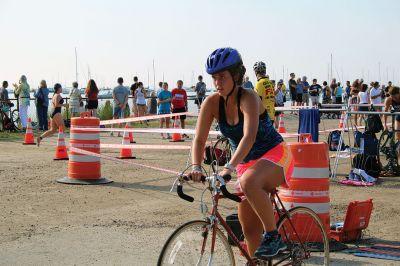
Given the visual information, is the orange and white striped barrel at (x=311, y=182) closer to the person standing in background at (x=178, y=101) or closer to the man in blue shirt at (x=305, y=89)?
the person standing in background at (x=178, y=101)

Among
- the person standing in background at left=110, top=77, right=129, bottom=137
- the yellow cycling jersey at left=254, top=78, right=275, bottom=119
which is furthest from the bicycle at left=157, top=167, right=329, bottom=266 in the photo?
the person standing in background at left=110, top=77, right=129, bottom=137

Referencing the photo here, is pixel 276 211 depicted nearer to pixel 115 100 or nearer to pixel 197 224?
pixel 197 224

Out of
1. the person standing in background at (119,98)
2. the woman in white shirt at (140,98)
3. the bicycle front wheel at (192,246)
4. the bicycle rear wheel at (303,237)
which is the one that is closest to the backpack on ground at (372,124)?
the bicycle rear wheel at (303,237)

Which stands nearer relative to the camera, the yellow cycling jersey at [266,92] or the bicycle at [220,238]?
the bicycle at [220,238]

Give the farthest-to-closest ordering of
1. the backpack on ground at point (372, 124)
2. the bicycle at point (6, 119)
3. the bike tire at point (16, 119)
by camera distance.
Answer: the bike tire at point (16, 119), the bicycle at point (6, 119), the backpack on ground at point (372, 124)

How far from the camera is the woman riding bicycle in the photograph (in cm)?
482

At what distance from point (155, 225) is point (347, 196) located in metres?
3.58

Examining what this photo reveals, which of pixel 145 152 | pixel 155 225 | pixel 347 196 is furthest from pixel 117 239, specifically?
pixel 145 152

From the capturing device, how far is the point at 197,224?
4672 millimetres

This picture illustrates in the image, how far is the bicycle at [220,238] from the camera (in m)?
4.59

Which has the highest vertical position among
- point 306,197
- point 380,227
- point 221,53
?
point 221,53

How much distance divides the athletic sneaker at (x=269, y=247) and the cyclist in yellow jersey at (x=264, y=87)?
7.35 meters

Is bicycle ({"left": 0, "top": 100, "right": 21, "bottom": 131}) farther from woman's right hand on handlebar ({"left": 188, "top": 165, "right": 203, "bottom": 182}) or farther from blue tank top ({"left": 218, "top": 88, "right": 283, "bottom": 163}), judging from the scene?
woman's right hand on handlebar ({"left": 188, "top": 165, "right": 203, "bottom": 182})

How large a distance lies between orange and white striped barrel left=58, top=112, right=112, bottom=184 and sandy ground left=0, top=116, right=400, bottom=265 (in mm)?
362
